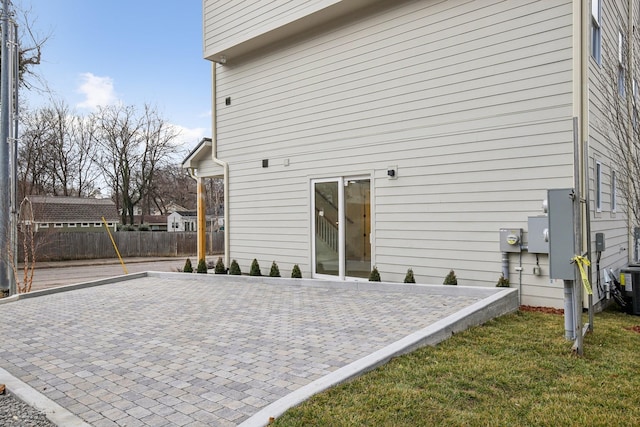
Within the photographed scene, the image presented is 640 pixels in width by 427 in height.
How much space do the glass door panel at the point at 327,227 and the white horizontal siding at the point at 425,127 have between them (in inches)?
9.7

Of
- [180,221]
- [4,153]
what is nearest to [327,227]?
[4,153]

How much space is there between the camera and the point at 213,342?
4.62 metres

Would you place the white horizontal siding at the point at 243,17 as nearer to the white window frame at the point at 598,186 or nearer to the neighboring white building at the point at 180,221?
the white window frame at the point at 598,186

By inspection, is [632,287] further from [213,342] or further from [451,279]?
[213,342]

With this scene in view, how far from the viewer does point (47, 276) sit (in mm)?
17266

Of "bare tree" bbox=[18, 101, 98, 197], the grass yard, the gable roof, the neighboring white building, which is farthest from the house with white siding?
the neighboring white building

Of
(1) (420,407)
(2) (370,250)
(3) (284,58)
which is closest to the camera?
(1) (420,407)

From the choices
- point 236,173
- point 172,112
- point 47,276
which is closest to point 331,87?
point 236,173

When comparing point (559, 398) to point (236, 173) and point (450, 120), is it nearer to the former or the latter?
point (450, 120)

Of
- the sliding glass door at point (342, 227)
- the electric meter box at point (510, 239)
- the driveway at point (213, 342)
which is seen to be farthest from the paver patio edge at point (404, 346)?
the sliding glass door at point (342, 227)

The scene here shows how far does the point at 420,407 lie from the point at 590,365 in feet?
6.11

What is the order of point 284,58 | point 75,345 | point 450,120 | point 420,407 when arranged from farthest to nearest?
1. point 284,58
2. point 450,120
3. point 75,345
4. point 420,407

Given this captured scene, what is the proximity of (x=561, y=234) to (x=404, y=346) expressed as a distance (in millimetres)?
1806

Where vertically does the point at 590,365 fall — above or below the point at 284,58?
below
